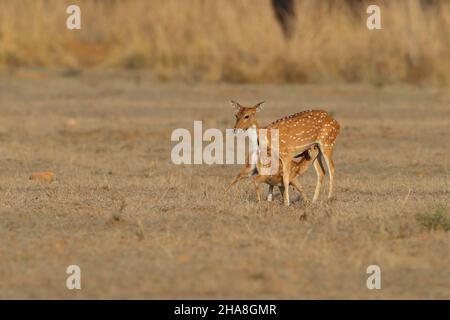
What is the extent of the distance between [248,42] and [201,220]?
16.4 m

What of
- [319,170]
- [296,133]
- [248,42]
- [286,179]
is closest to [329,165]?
[319,170]

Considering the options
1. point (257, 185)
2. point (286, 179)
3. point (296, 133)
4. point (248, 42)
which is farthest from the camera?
point (248, 42)

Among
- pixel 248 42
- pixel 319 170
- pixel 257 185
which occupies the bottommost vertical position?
pixel 257 185

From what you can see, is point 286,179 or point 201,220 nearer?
point 201,220

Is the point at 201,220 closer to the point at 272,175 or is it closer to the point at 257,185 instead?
the point at 257,185

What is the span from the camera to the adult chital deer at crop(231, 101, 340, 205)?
11930 mm

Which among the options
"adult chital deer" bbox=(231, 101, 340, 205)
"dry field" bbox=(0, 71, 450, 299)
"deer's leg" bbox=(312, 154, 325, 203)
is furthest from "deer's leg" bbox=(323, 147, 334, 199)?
"dry field" bbox=(0, 71, 450, 299)

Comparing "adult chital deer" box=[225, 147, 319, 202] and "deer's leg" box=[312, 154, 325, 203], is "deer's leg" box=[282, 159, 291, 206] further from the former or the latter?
"deer's leg" box=[312, 154, 325, 203]

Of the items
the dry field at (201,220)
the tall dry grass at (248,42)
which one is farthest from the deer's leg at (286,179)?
the tall dry grass at (248,42)

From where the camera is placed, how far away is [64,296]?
8.15 m

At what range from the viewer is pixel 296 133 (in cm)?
1207

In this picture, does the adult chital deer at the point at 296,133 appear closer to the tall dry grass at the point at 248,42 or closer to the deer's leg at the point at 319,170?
the deer's leg at the point at 319,170

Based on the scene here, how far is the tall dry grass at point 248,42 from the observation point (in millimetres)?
26609
